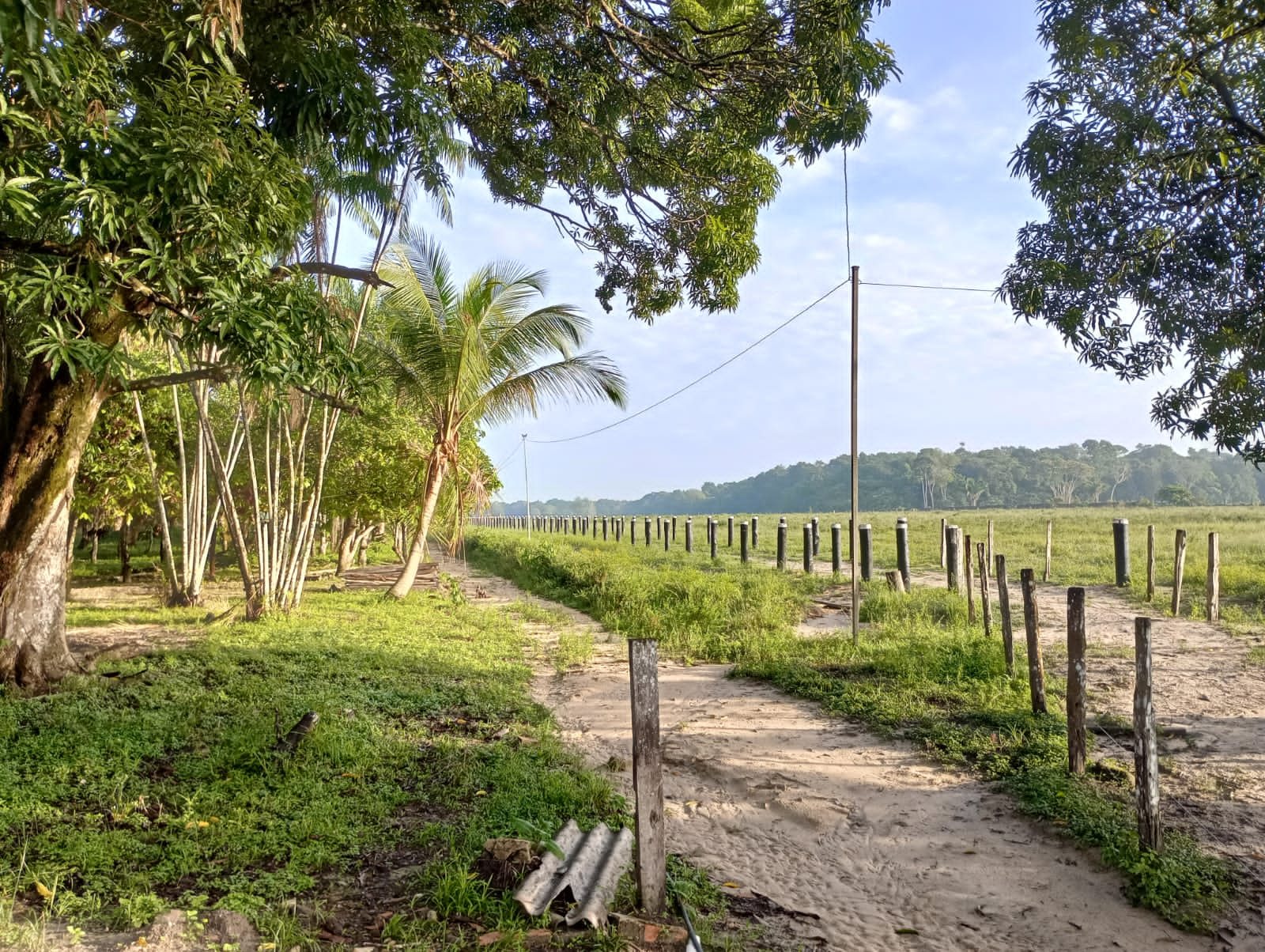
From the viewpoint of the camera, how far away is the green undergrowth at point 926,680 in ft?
14.6

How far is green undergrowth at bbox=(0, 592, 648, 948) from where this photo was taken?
3688 mm

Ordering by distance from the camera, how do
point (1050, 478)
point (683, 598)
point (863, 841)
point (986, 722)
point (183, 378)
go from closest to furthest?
point (863, 841)
point (183, 378)
point (986, 722)
point (683, 598)
point (1050, 478)

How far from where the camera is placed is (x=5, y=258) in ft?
15.4

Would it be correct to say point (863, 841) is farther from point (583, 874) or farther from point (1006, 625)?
point (1006, 625)

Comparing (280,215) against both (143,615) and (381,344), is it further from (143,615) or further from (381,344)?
(381,344)

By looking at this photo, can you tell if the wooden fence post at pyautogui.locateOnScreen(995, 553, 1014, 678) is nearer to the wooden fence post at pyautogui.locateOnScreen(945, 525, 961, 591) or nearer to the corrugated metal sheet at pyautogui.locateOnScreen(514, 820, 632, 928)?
the corrugated metal sheet at pyautogui.locateOnScreen(514, 820, 632, 928)

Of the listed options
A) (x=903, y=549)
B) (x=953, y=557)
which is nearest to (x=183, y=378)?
(x=953, y=557)

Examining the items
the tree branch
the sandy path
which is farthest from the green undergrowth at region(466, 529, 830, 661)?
the tree branch

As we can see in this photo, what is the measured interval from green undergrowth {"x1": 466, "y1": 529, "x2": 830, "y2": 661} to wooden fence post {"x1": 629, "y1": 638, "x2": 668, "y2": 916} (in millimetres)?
5633

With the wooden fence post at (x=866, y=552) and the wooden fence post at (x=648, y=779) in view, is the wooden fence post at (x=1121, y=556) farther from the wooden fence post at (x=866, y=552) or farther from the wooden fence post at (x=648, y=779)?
the wooden fence post at (x=648, y=779)

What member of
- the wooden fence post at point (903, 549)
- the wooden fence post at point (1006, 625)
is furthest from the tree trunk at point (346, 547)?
the wooden fence post at point (1006, 625)

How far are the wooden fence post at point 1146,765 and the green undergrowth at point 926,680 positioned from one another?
9 cm

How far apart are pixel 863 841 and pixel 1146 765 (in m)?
1.63

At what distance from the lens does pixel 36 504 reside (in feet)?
21.1
